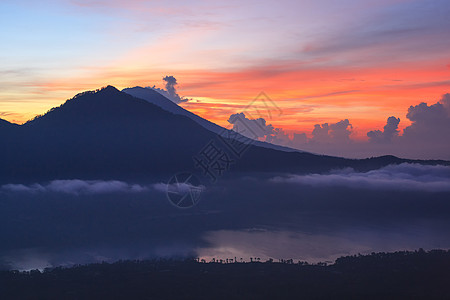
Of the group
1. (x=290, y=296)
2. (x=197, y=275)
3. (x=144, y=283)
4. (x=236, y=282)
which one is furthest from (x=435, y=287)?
(x=144, y=283)

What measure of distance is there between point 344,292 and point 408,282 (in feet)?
81.2

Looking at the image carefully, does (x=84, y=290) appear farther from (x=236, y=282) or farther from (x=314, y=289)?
(x=314, y=289)

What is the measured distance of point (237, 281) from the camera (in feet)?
472

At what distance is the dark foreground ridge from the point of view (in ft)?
423

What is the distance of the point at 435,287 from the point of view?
439 ft

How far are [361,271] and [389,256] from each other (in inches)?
1362

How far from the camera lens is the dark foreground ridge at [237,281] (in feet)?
423

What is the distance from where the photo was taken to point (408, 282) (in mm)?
142375

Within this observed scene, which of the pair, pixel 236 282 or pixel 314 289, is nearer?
pixel 314 289

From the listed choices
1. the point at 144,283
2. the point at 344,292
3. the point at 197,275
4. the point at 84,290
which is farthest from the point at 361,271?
the point at 84,290

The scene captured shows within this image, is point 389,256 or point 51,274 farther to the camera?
point 389,256

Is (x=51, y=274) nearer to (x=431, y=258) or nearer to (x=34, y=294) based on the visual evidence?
(x=34, y=294)

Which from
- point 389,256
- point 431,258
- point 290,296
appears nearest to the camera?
point 290,296

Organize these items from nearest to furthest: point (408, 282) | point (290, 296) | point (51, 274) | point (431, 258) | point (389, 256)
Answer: point (290, 296)
point (408, 282)
point (51, 274)
point (431, 258)
point (389, 256)
